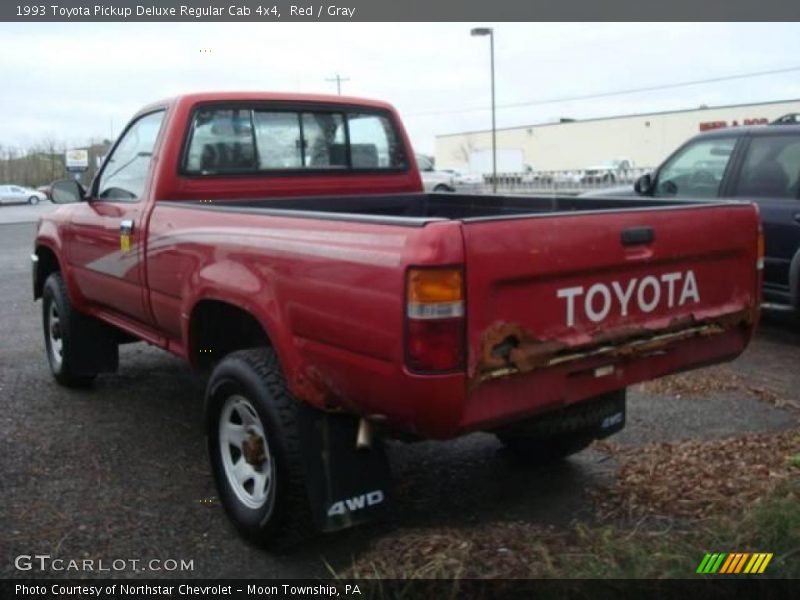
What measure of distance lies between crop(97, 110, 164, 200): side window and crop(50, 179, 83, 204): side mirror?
0.18m

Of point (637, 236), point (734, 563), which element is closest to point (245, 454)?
point (637, 236)

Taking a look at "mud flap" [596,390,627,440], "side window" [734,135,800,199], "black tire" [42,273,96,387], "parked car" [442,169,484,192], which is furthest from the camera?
"parked car" [442,169,484,192]

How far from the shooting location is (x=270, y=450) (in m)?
3.26

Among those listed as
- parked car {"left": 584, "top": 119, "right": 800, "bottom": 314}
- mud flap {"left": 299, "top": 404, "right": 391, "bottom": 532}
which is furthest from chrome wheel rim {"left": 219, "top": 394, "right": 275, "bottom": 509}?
parked car {"left": 584, "top": 119, "right": 800, "bottom": 314}

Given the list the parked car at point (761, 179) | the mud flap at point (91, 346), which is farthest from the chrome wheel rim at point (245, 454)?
the parked car at point (761, 179)

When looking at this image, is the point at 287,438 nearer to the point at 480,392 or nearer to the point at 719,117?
the point at 480,392

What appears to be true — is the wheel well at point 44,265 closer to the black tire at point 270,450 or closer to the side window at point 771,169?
the black tire at point 270,450

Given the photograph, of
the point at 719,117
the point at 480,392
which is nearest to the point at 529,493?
the point at 480,392

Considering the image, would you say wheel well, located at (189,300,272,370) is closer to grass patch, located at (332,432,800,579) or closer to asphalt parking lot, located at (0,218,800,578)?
asphalt parking lot, located at (0,218,800,578)

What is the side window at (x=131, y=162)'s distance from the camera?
480 centimetres

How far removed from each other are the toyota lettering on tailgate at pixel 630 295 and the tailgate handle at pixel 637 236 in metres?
0.14

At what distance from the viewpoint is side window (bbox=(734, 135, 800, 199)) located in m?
7.00

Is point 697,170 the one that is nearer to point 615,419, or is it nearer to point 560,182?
point 615,419
